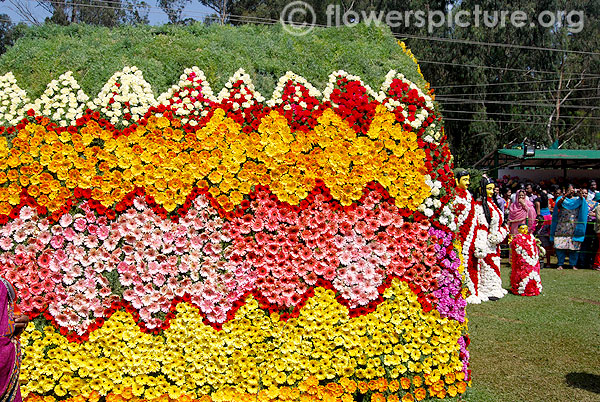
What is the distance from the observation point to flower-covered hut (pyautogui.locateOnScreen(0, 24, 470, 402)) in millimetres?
4875

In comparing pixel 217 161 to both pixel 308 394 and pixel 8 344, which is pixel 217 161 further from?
pixel 8 344

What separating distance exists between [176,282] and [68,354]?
3.69 ft

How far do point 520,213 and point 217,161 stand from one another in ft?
30.0

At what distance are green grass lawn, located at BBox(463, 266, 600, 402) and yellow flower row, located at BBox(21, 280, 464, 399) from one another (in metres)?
0.95

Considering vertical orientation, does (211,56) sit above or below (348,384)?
above

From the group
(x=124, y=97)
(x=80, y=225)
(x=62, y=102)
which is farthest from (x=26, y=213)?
(x=124, y=97)

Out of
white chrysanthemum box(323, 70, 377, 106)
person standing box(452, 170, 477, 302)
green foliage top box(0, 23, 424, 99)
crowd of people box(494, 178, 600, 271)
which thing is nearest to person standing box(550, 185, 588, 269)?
crowd of people box(494, 178, 600, 271)

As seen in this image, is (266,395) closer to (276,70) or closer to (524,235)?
(276,70)

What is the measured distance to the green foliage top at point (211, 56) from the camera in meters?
5.29

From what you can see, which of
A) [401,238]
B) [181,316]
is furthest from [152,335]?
[401,238]

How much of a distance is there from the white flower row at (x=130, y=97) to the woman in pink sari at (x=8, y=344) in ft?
7.73

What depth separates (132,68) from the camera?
5.19 meters

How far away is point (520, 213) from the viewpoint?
1221 centimetres

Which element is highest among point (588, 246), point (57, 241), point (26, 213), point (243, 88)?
point (243, 88)
